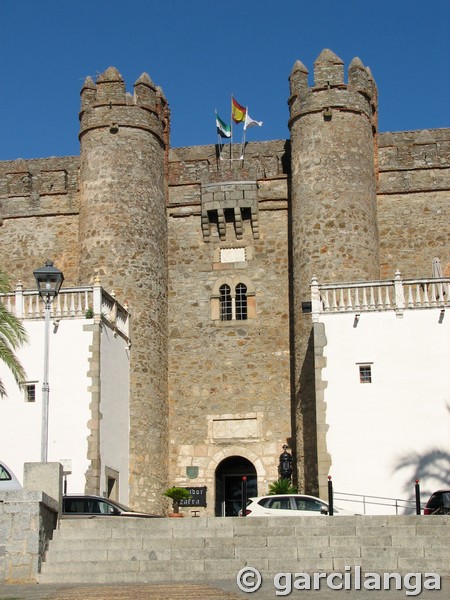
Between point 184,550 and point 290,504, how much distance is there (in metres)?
5.41

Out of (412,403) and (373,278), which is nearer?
(412,403)

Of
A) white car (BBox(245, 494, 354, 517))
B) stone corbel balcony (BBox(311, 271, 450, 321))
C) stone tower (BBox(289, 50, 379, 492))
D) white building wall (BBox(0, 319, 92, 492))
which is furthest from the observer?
stone tower (BBox(289, 50, 379, 492))

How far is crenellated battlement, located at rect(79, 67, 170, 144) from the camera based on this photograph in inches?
1315

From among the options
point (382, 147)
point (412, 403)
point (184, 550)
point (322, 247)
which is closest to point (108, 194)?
point (322, 247)

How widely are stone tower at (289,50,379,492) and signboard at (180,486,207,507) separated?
333 centimetres

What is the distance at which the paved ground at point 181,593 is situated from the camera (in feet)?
48.7

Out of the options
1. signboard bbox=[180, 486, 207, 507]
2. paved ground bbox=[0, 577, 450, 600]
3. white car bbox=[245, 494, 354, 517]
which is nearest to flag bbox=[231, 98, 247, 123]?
signboard bbox=[180, 486, 207, 507]

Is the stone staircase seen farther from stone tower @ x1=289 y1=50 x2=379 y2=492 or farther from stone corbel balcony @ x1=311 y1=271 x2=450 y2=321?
stone tower @ x1=289 y1=50 x2=379 y2=492

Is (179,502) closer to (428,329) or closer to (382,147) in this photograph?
(428,329)

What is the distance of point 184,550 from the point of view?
59.8ft

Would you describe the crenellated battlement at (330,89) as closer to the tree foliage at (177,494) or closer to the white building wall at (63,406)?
the white building wall at (63,406)

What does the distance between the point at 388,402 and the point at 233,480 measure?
26.0 ft

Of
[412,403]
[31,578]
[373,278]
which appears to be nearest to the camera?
[31,578]

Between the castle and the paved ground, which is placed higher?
the castle
